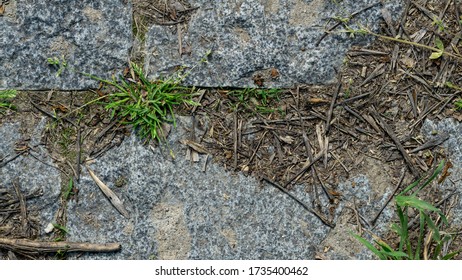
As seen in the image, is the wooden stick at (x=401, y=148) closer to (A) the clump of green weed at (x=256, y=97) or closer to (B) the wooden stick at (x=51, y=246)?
(A) the clump of green weed at (x=256, y=97)

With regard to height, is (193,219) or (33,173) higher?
(33,173)

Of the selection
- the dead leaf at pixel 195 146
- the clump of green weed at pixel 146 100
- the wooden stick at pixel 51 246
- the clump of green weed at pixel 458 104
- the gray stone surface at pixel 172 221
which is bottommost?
the wooden stick at pixel 51 246

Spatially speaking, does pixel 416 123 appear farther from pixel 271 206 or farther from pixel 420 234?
pixel 271 206

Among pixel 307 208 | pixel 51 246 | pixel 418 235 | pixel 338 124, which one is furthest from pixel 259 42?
pixel 51 246

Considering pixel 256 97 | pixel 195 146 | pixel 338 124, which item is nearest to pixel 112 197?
pixel 195 146

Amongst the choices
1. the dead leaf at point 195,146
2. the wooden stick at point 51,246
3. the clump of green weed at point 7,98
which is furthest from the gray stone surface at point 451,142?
the clump of green weed at point 7,98

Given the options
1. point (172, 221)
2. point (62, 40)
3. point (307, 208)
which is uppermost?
point (62, 40)

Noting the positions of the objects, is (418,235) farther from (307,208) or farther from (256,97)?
(256,97)
